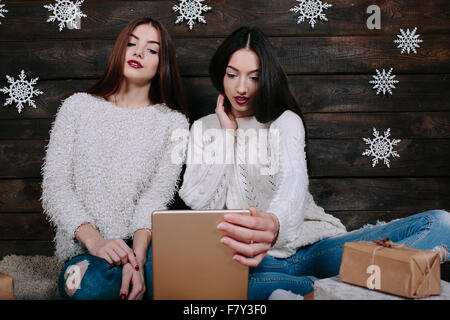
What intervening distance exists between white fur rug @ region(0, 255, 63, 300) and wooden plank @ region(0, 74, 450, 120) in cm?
48

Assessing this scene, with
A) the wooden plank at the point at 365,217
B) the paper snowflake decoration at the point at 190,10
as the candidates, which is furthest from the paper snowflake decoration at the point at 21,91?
the wooden plank at the point at 365,217

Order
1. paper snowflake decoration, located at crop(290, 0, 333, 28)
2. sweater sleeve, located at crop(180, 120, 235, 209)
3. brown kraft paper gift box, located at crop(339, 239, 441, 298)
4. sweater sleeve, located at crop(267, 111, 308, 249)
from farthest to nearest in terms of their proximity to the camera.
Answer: paper snowflake decoration, located at crop(290, 0, 333, 28), sweater sleeve, located at crop(180, 120, 235, 209), sweater sleeve, located at crop(267, 111, 308, 249), brown kraft paper gift box, located at crop(339, 239, 441, 298)

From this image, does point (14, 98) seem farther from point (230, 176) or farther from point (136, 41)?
point (230, 176)

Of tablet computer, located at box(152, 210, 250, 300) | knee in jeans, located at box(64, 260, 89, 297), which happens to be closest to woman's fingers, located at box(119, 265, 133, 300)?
knee in jeans, located at box(64, 260, 89, 297)

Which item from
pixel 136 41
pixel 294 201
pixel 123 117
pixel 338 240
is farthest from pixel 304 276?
Result: pixel 136 41

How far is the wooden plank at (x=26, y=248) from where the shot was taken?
1530 millimetres

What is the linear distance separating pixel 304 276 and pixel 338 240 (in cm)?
15

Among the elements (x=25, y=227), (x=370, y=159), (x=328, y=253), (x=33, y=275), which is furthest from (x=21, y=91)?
(x=370, y=159)

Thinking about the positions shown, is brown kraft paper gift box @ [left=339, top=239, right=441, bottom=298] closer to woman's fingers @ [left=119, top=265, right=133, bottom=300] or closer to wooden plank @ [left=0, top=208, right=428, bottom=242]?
woman's fingers @ [left=119, top=265, right=133, bottom=300]

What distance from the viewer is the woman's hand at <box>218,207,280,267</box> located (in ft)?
2.54

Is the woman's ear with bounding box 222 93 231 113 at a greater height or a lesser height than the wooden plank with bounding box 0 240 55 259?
greater

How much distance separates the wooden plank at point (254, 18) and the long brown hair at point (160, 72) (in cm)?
22

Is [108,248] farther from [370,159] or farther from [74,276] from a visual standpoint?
[370,159]

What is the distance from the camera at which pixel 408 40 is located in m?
1.50
